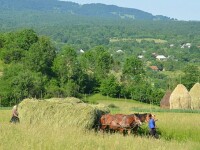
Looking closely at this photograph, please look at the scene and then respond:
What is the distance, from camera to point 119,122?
23.0 meters

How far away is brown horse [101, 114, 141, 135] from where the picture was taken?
22.8m

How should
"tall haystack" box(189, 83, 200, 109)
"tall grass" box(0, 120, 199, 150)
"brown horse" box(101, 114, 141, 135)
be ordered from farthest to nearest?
"tall haystack" box(189, 83, 200, 109) → "brown horse" box(101, 114, 141, 135) → "tall grass" box(0, 120, 199, 150)

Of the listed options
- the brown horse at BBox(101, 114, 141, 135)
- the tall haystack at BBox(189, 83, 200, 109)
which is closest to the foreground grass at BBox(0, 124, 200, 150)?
the brown horse at BBox(101, 114, 141, 135)

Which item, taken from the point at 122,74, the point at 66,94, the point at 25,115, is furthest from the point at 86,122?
the point at 122,74

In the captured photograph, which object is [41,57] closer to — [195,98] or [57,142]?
[195,98]

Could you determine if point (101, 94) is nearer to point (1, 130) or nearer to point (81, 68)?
point (81, 68)

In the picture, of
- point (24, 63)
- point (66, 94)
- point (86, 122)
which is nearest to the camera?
point (86, 122)

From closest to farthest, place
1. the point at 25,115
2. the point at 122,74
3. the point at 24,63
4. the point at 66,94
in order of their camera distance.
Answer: the point at 25,115, the point at 66,94, the point at 24,63, the point at 122,74

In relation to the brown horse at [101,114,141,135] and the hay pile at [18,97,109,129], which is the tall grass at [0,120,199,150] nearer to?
the hay pile at [18,97,109,129]

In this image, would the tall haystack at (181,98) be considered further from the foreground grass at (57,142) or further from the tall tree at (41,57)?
the tall tree at (41,57)

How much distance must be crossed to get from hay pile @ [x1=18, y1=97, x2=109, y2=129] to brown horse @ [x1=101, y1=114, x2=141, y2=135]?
15.3 inches

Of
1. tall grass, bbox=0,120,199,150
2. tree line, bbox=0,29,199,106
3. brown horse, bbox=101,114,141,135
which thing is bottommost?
tree line, bbox=0,29,199,106

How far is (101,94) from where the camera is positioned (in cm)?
8575

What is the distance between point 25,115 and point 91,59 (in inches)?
3067
